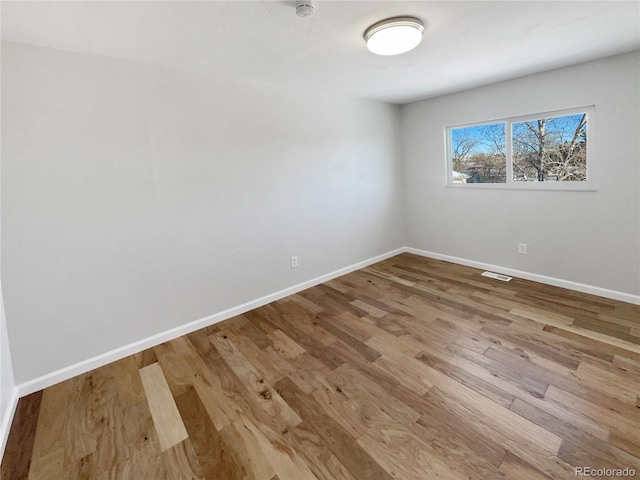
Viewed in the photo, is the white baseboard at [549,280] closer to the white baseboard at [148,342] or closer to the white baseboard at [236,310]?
the white baseboard at [236,310]

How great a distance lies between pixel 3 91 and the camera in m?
1.83

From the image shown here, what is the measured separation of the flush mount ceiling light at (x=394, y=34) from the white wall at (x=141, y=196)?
1338 mm

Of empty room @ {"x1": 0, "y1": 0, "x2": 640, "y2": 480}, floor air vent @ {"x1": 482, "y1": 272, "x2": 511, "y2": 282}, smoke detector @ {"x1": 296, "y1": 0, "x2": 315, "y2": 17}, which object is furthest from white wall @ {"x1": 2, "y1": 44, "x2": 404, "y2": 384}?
floor air vent @ {"x1": 482, "y1": 272, "x2": 511, "y2": 282}

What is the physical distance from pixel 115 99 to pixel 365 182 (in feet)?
9.31

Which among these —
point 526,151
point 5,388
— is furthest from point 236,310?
point 526,151

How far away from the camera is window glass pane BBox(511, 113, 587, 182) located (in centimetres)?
301

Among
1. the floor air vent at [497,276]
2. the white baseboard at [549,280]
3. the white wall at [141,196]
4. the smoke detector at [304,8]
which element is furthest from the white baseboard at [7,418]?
the white baseboard at [549,280]

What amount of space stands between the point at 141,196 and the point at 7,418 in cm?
156

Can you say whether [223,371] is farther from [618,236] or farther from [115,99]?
[618,236]

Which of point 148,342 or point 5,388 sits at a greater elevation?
point 5,388

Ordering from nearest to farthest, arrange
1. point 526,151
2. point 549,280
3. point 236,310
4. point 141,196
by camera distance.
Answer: point 141,196 < point 236,310 < point 549,280 < point 526,151

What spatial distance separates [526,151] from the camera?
11.1ft

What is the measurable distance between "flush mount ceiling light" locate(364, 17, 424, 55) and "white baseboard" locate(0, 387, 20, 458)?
311 centimetres

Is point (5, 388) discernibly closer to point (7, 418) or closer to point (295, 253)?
point (7, 418)
